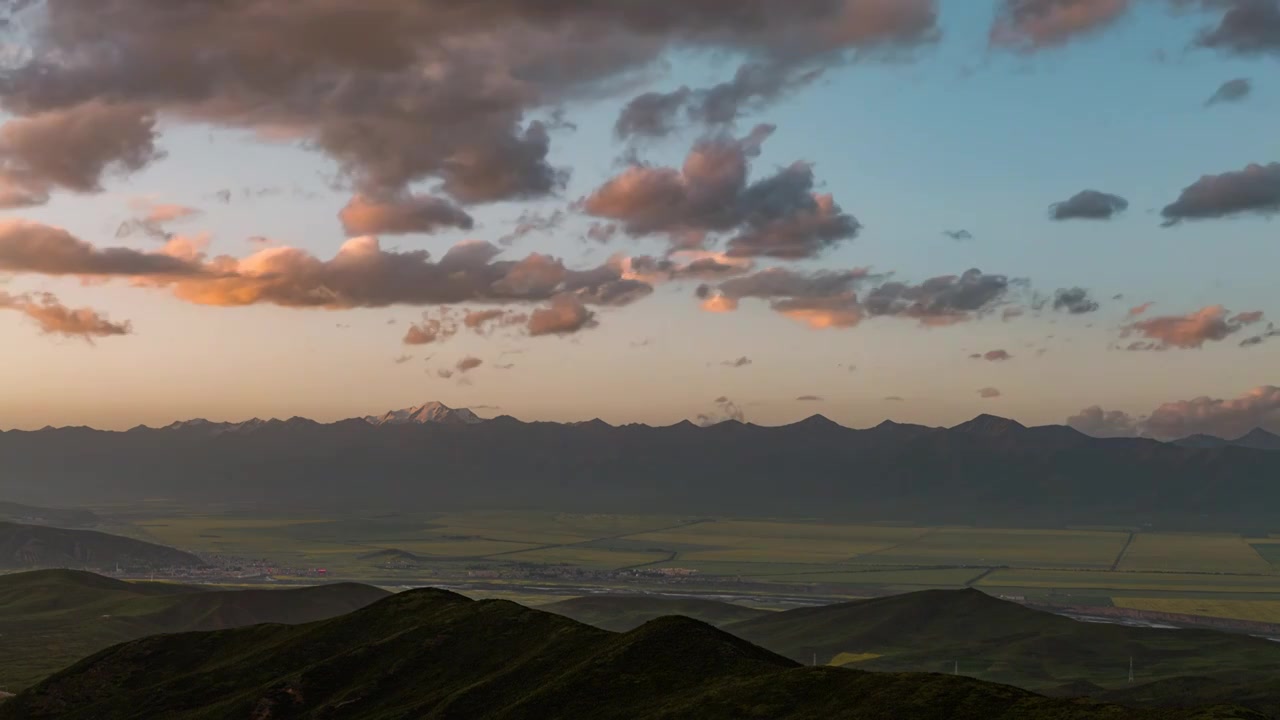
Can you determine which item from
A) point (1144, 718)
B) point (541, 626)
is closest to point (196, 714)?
point (541, 626)

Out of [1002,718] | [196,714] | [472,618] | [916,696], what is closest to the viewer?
[1002,718]

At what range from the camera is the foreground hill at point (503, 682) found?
11631 centimetres

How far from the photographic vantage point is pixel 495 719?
138 metres

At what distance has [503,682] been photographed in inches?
5984

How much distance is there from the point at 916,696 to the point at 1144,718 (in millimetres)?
23424

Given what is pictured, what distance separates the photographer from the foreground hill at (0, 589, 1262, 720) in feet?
382

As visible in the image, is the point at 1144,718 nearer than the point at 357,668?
Yes

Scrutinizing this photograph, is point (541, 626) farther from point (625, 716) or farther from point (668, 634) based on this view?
point (625, 716)

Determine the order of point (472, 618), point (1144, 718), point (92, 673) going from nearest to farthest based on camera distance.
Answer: point (1144, 718), point (472, 618), point (92, 673)

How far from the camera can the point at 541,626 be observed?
17400cm

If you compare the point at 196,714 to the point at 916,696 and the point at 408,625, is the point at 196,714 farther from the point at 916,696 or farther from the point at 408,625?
the point at 916,696

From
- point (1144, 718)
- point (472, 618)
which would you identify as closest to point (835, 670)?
point (1144, 718)

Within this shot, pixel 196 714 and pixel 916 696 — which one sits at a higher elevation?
pixel 916 696

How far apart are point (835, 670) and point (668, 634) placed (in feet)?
92.9
